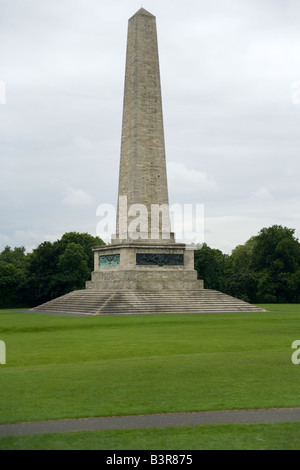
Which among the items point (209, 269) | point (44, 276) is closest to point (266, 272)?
point (209, 269)

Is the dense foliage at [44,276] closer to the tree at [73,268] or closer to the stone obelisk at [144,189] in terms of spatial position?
the tree at [73,268]

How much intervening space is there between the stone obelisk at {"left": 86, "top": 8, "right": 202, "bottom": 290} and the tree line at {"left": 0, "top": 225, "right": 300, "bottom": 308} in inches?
662

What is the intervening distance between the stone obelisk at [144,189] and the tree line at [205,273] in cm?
1683

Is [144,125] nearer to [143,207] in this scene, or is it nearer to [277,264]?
[143,207]

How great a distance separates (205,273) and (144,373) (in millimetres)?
61561

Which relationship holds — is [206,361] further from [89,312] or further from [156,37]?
[156,37]

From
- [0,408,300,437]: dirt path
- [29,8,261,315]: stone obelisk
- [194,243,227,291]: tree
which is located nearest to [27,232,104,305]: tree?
[29,8,261,315]: stone obelisk

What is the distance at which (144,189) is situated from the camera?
47.4 m

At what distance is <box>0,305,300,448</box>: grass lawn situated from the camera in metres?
10.7

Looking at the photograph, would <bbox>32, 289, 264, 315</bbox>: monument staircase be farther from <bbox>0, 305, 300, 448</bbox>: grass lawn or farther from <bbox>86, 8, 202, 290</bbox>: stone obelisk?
<bbox>0, 305, 300, 448</bbox>: grass lawn

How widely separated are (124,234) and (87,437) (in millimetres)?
39033

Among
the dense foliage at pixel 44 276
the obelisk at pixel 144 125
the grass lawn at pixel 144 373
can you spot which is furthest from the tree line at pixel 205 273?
the grass lawn at pixel 144 373

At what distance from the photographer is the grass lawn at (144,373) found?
10695mm
